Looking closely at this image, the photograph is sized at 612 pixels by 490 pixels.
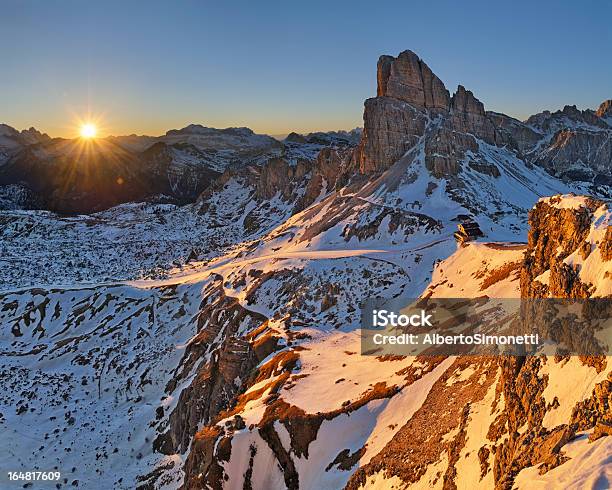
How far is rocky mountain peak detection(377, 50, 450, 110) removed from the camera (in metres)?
123

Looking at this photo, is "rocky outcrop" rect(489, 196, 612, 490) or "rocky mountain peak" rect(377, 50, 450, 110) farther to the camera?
"rocky mountain peak" rect(377, 50, 450, 110)

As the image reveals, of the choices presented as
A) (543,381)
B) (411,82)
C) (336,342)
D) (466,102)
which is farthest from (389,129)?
(543,381)

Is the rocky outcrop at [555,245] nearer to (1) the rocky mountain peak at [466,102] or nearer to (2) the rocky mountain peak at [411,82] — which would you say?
(2) the rocky mountain peak at [411,82]

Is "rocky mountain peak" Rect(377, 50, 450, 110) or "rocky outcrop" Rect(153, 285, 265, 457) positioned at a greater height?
"rocky mountain peak" Rect(377, 50, 450, 110)

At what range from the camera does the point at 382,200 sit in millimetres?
102938

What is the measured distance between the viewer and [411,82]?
124312 millimetres

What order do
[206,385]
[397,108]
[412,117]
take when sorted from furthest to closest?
[397,108] → [412,117] → [206,385]

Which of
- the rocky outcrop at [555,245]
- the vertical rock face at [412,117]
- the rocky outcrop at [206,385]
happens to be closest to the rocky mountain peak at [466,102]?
the vertical rock face at [412,117]

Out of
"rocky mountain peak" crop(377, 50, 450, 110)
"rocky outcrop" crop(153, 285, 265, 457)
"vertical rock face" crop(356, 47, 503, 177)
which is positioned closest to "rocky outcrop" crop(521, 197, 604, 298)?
"rocky outcrop" crop(153, 285, 265, 457)

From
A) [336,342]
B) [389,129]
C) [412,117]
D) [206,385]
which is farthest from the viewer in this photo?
[412,117]

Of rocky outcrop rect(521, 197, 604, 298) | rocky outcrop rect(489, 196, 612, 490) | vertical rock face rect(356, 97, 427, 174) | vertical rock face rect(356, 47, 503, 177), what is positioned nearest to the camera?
rocky outcrop rect(489, 196, 612, 490)

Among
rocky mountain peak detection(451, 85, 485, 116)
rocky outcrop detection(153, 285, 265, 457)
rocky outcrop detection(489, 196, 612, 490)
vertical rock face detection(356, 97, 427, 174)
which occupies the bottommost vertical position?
rocky outcrop detection(153, 285, 265, 457)

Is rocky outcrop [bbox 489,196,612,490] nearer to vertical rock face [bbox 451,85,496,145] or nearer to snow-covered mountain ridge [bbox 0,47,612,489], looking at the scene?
snow-covered mountain ridge [bbox 0,47,612,489]

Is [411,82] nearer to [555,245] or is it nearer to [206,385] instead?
[206,385]
